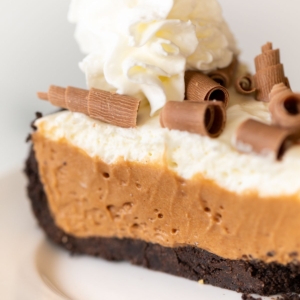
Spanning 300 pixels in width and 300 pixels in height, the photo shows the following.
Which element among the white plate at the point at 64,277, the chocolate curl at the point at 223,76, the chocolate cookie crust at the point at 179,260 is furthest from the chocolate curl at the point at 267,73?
the white plate at the point at 64,277

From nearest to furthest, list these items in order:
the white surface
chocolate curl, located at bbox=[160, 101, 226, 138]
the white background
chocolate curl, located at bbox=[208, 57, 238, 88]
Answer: chocolate curl, located at bbox=[160, 101, 226, 138], chocolate curl, located at bbox=[208, 57, 238, 88], the white surface, the white background

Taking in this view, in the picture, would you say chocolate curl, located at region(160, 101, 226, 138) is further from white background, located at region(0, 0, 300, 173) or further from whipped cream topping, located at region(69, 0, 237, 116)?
white background, located at region(0, 0, 300, 173)

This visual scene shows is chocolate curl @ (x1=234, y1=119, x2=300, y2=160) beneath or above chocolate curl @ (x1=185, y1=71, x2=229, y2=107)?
beneath

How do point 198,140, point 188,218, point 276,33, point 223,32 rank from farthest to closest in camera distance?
1. point 276,33
2. point 223,32
3. point 188,218
4. point 198,140

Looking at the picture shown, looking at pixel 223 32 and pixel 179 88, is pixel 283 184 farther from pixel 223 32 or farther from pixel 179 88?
pixel 223 32

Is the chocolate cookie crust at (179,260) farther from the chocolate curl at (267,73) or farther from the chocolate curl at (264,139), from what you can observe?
the chocolate curl at (267,73)

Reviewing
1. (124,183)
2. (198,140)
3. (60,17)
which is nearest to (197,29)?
(198,140)

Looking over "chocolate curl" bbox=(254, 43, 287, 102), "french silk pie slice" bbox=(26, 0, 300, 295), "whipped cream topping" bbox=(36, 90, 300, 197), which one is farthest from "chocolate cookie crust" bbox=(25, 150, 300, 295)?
"chocolate curl" bbox=(254, 43, 287, 102)
